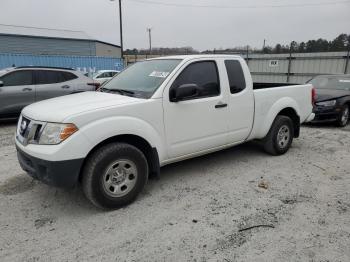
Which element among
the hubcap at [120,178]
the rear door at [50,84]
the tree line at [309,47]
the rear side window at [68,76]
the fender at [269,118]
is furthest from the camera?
the tree line at [309,47]

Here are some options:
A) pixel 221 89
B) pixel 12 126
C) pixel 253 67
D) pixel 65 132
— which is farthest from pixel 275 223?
pixel 253 67

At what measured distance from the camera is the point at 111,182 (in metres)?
3.49

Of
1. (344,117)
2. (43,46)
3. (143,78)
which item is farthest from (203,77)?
(43,46)

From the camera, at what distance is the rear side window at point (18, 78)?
832 cm

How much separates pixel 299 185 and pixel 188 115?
1.85 meters

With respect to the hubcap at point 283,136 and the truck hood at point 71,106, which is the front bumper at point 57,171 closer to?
the truck hood at point 71,106

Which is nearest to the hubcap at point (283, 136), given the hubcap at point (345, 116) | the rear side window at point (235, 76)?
the rear side window at point (235, 76)

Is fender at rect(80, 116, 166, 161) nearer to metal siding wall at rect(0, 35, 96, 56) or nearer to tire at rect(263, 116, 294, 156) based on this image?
tire at rect(263, 116, 294, 156)

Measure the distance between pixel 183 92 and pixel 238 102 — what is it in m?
1.25

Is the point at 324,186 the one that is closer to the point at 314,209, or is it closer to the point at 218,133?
the point at 314,209

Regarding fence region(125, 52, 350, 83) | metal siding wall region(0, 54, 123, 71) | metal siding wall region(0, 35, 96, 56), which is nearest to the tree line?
fence region(125, 52, 350, 83)

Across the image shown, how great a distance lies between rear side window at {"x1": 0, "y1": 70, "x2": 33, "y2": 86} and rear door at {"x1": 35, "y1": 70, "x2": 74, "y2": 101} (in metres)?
0.19

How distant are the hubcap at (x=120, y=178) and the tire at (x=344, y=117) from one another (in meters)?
6.77

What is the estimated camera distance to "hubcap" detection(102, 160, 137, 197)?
3447 mm
